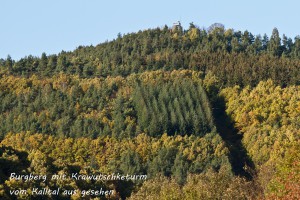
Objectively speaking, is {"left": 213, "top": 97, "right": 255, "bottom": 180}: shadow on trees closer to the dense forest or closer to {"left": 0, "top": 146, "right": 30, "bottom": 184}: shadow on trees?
the dense forest

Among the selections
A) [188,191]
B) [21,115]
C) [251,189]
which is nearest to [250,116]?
[21,115]

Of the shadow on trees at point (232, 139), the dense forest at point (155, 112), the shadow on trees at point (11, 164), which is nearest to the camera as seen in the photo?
the shadow on trees at point (11, 164)

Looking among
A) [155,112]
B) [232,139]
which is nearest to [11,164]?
[155,112]

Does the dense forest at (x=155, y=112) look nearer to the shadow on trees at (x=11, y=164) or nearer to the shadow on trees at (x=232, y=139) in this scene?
the shadow on trees at (x=232, y=139)

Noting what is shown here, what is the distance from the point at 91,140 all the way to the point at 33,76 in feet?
130

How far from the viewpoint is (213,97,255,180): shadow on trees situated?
14000 centimetres

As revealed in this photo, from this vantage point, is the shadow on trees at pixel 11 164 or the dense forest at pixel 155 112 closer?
the shadow on trees at pixel 11 164

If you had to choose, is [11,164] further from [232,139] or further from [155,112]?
[232,139]

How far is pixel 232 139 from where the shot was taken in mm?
157625

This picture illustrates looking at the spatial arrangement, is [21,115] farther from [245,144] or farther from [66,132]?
[245,144]

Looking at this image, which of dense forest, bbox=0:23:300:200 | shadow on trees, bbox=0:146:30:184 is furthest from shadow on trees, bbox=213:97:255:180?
shadow on trees, bbox=0:146:30:184

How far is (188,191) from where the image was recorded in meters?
67.9

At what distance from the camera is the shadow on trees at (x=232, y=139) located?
140000 mm

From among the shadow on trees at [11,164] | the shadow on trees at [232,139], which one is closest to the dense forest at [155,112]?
the shadow on trees at [232,139]
